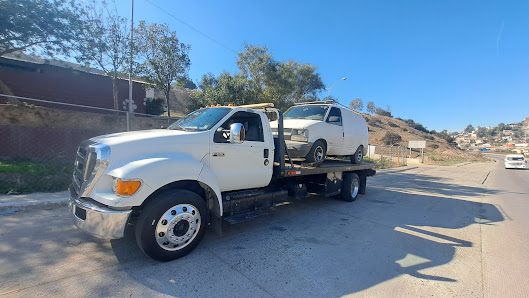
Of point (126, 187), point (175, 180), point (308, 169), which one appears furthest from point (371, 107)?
point (126, 187)

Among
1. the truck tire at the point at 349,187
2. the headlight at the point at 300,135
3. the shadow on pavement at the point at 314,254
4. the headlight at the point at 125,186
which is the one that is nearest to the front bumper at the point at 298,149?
the headlight at the point at 300,135

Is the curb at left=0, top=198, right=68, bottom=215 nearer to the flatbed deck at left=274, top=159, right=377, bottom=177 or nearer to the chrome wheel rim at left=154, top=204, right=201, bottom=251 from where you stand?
the chrome wheel rim at left=154, top=204, right=201, bottom=251

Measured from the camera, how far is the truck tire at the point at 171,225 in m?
3.22

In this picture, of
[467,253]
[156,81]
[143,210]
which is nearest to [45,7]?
[156,81]

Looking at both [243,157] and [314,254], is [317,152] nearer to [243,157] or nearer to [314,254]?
[243,157]

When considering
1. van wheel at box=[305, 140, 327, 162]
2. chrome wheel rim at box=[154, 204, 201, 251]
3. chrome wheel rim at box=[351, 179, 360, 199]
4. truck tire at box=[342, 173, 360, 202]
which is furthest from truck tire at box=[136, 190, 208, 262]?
chrome wheel rim at box=[351, 179, 360, 199]

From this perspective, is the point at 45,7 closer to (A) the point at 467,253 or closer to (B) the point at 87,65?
(B) the point at 87,65

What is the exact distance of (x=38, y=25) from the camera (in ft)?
37.9

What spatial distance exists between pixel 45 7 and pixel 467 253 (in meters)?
16.9

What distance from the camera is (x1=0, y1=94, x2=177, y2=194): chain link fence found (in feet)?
21.5

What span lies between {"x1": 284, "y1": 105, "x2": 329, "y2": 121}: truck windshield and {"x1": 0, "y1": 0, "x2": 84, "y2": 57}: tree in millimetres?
11747

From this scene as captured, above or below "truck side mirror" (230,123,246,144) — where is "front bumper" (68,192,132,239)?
below

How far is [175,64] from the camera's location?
1455 cm

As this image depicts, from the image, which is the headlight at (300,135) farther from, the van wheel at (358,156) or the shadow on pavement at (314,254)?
the van wheel at (358,156)
